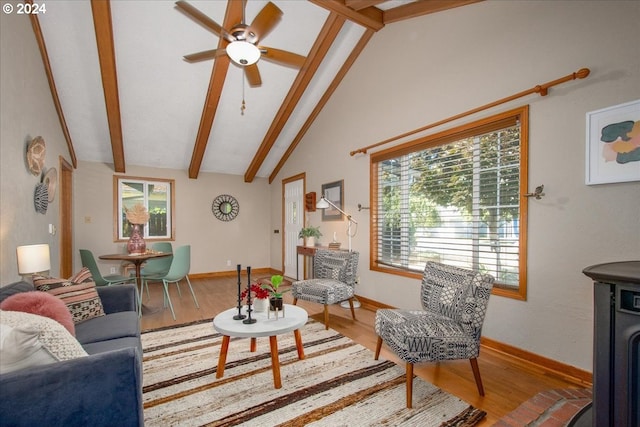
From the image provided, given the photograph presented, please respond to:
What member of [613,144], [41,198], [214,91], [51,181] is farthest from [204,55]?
[613,144]

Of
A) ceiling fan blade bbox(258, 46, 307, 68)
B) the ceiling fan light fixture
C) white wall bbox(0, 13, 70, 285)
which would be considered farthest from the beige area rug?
ceiling fan blade bbox(258, 46, 307, 68)

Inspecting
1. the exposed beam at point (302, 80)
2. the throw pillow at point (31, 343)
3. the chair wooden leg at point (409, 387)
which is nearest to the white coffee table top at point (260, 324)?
the chair wooden leg at point (409, 387)

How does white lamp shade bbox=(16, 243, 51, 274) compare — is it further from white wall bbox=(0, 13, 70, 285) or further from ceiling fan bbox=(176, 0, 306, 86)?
ceiling fan bbox=(176, 0, 306, 86)

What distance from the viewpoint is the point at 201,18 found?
90.2 inches

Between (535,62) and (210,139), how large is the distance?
4.65 meters

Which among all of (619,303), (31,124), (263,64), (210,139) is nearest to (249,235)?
(210,139)

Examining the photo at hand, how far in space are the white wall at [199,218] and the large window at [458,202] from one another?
11.8 ft

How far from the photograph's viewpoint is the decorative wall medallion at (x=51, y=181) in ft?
10.3

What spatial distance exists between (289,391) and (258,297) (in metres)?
0.66

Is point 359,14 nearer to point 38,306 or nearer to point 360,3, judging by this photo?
point 360,3

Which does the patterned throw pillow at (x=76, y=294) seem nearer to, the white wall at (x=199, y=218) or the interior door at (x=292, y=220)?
the interior door at (x=292, y=220)

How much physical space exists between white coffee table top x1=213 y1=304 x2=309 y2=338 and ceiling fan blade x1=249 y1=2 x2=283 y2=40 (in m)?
2.37

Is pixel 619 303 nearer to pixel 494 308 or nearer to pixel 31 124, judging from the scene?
pixel 494 308

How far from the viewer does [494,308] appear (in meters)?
2.54
